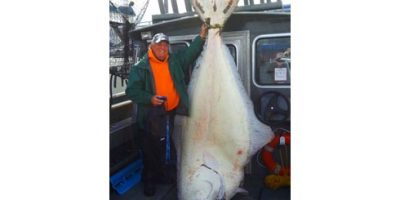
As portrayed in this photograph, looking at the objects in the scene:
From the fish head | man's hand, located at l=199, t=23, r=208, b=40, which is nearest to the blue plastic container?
man's hand, located at l=199, t=23, r=208, b=40

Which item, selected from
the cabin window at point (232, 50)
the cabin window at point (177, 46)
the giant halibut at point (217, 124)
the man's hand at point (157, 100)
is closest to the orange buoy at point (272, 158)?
the giant halibut at point (217, 124)

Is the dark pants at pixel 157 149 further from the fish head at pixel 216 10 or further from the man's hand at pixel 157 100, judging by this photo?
the fish head at pixel 216 10

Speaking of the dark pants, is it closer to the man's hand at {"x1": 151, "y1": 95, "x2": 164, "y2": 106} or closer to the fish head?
the man's hand at {"x1": 151, "y1": 95, "x2": 164, "y2": 106}

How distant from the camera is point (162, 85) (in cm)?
297

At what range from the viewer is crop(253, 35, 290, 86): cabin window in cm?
281

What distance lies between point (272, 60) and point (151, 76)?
0.86m

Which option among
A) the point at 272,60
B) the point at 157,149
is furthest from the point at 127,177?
the point at 272,60

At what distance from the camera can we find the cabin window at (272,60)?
2.81 meters

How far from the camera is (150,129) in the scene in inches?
121

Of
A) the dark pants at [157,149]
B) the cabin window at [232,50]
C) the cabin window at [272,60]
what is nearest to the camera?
the cabin window at [272,60]

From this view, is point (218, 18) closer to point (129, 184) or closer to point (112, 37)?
point (112, 37)

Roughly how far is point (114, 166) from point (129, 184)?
18 cm

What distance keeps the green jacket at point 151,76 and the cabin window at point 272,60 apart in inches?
16.6

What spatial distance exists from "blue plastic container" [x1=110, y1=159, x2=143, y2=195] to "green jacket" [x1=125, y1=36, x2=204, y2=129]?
20.8 inches
